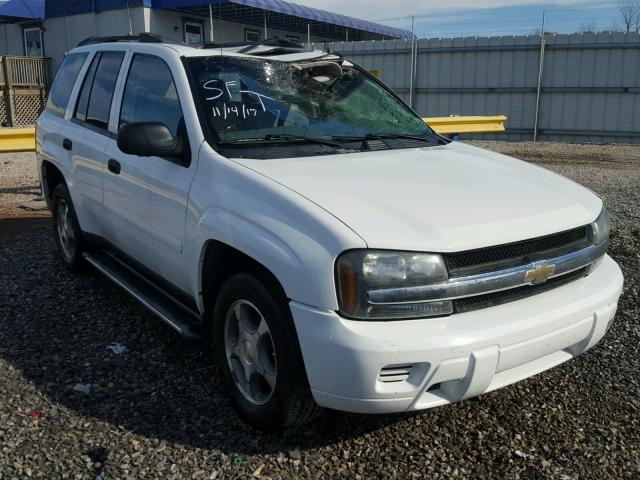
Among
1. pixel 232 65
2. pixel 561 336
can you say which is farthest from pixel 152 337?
pixel 561 336

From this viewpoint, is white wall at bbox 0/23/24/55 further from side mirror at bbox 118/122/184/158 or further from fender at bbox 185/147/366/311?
fender at bbox 185/147/366/311

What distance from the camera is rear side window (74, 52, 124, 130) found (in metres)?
4.49

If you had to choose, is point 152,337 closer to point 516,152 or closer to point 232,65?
point 232,65

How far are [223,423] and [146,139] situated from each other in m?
1.50

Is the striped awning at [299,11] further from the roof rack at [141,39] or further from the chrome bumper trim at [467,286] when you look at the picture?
the chrome bumper trim at [467,286]

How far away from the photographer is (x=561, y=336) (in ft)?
9.31

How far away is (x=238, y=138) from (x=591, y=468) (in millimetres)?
2367

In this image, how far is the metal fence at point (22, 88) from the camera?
1931 cm

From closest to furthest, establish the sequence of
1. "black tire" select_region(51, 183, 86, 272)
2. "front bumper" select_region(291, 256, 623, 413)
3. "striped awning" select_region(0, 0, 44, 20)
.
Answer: "front bumper" select_region(291, 256, 623, 413) → "black tire" select_region(51, 183, 86, 272) → "striped awning" select_region(0, 0, 44, 20)

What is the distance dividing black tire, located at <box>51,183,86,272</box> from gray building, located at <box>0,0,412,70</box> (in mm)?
14340

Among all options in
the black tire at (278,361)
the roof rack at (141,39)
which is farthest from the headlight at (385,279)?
the roof rack at (141,39)

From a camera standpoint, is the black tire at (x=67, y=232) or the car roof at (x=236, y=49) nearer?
the car roof at (x=236, y=49)

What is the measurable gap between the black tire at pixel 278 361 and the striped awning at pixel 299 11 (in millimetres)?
17371

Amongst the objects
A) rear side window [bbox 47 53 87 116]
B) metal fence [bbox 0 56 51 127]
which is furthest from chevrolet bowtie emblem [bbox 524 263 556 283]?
metal fence [bbox 0 56 51 127]
